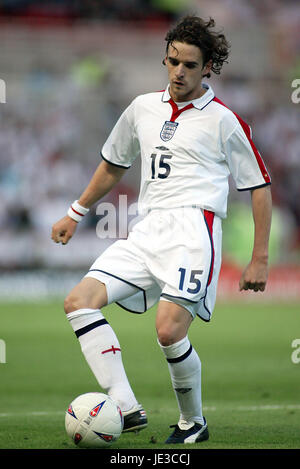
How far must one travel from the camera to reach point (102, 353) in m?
4.91

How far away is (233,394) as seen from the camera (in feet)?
24.4

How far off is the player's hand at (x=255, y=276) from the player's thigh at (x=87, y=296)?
2.67 feet

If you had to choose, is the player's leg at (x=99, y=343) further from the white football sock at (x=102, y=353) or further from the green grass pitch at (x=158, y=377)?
the green grass pitch at (x=158, y=377)

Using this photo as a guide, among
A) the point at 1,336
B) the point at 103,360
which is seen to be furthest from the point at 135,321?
the point at 103,360

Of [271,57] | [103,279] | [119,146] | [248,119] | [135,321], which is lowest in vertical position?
[135,321]

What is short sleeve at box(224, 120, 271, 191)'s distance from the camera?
16.7 feet

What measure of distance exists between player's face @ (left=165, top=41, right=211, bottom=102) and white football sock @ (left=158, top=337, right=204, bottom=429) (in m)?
1.49

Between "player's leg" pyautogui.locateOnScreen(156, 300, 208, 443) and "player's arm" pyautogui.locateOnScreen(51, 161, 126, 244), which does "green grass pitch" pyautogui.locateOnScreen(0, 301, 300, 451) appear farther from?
"player's arm" pyautogui.locateOnScreen(51, 161, 126, 244)

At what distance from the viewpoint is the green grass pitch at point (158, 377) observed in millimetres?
5297

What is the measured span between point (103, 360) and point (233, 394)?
2811 millimetres

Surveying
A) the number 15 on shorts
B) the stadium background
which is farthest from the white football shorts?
the stadium background

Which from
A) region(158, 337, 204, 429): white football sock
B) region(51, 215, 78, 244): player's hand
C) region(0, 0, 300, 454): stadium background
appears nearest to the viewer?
region(158, 337, 204, 429): white football sock

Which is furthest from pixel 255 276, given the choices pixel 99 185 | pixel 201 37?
pixel 201 37

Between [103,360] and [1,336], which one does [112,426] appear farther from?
[1,336]
